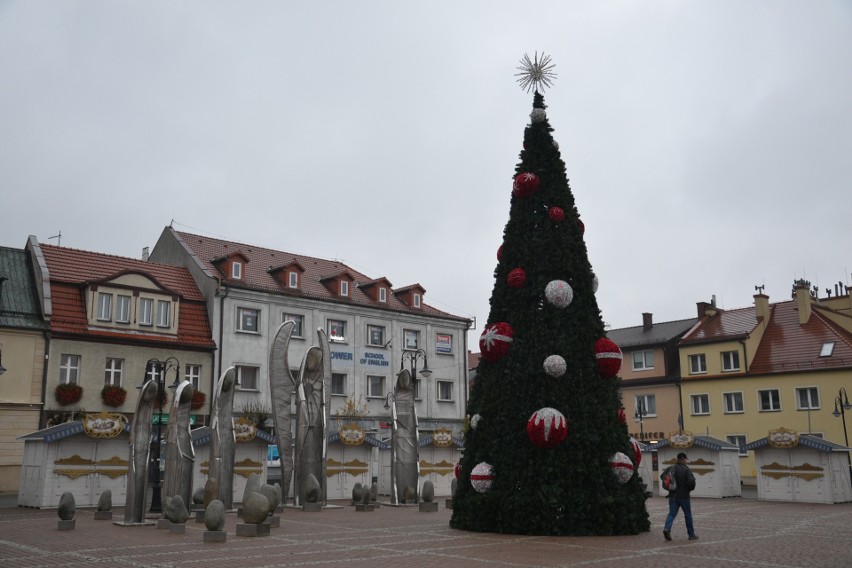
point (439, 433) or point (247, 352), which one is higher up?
point (247, 352)

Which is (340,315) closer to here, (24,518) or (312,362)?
(312,362)

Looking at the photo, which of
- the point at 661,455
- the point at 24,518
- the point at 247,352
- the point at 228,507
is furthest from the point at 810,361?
the point at 24,518

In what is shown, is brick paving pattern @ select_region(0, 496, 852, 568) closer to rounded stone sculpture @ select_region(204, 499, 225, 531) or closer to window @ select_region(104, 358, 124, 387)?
rounded stone sculpture @ select_region(204, 499, 225, 531)

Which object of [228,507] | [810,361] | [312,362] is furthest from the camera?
[810,361]

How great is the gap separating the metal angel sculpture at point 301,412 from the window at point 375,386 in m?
18.9

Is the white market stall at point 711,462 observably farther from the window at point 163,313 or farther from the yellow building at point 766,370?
the window at point 163,313

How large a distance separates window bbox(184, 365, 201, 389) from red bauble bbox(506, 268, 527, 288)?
25.0 metres

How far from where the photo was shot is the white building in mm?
40844

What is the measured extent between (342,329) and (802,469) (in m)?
24.8

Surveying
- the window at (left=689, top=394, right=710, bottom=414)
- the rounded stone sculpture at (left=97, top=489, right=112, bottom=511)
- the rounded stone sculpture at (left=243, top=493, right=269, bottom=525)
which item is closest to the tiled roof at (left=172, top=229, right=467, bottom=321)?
the window at (left=689, top=394, right=710, bottom=414)

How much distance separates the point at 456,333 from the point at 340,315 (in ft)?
28.8

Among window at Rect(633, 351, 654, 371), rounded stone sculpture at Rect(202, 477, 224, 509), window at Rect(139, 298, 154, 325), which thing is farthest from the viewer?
window at Rect(633, 351, 654, 371)

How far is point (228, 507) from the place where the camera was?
80.6 ft

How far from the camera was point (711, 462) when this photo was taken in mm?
33688
